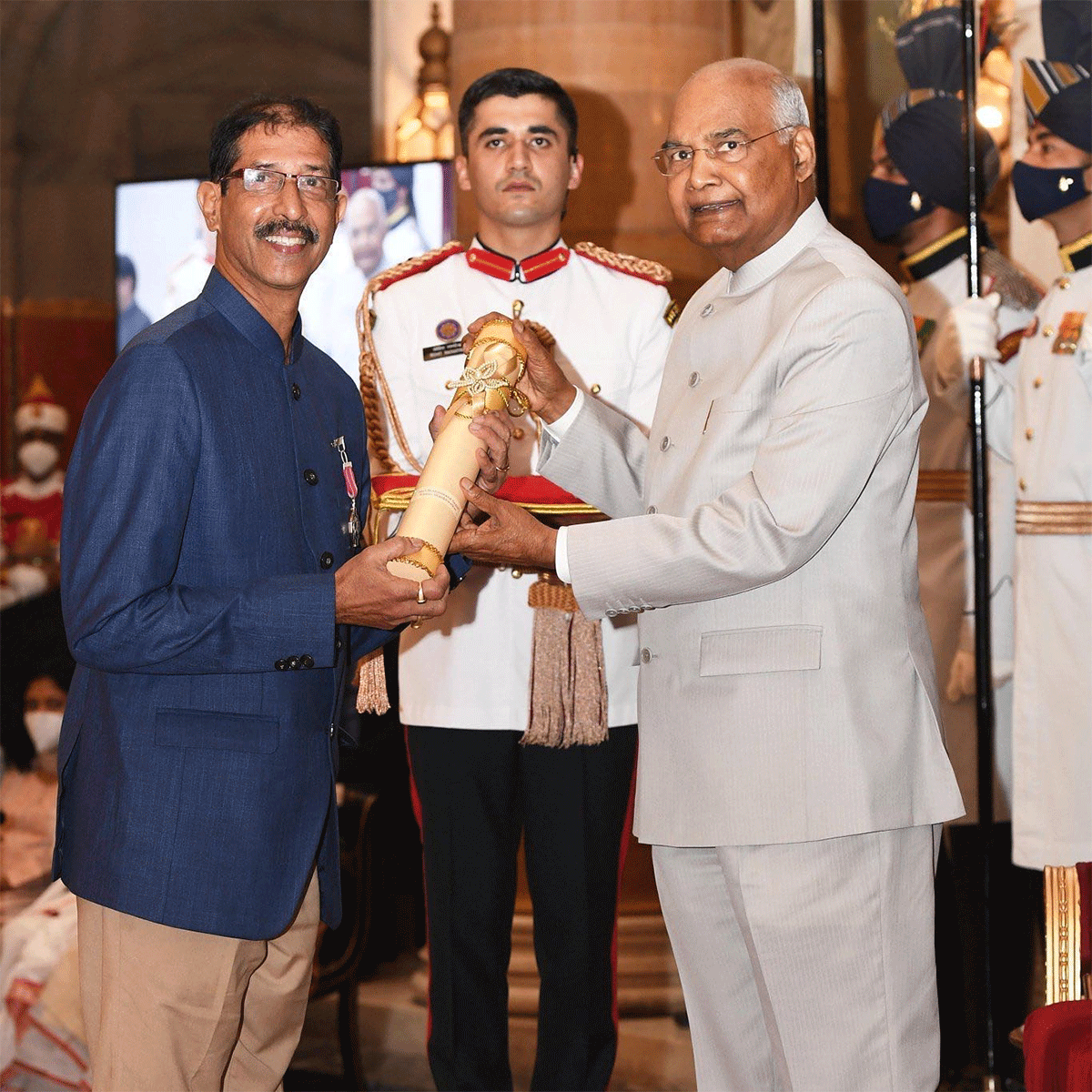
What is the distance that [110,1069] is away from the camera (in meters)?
1.98

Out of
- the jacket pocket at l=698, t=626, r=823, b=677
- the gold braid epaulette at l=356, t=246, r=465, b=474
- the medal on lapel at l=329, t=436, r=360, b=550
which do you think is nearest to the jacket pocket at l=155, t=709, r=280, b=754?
the medal on lapel at l=329, t=436, r=360, b=550

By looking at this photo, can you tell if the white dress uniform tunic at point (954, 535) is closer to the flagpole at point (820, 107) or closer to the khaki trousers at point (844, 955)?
the flagpole at point (820, 107)

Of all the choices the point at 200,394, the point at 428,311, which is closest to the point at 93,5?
the point at 428,311

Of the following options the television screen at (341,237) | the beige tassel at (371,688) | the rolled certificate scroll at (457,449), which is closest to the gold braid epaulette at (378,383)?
the beige tassel at (371,688)

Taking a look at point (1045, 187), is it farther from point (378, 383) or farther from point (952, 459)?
point (378, 383)

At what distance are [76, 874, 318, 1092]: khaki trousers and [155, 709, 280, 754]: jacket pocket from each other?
0.23 metres

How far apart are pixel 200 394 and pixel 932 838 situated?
1.19 m

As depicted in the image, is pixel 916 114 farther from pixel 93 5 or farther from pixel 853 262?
pixel 93 5

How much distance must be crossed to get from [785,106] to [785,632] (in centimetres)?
76

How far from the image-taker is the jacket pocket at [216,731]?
6.50 feet

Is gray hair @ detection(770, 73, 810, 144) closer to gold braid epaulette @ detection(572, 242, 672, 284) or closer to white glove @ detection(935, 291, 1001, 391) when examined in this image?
gold braid epaulette @ detection(572, 242, 672, 284)

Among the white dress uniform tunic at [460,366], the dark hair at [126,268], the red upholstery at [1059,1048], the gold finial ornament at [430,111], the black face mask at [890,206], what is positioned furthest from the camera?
the gold finial ornament at [430,111]

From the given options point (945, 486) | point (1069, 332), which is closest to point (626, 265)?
point (1069, 332)

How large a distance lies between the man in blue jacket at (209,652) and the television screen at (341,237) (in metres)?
3.18
